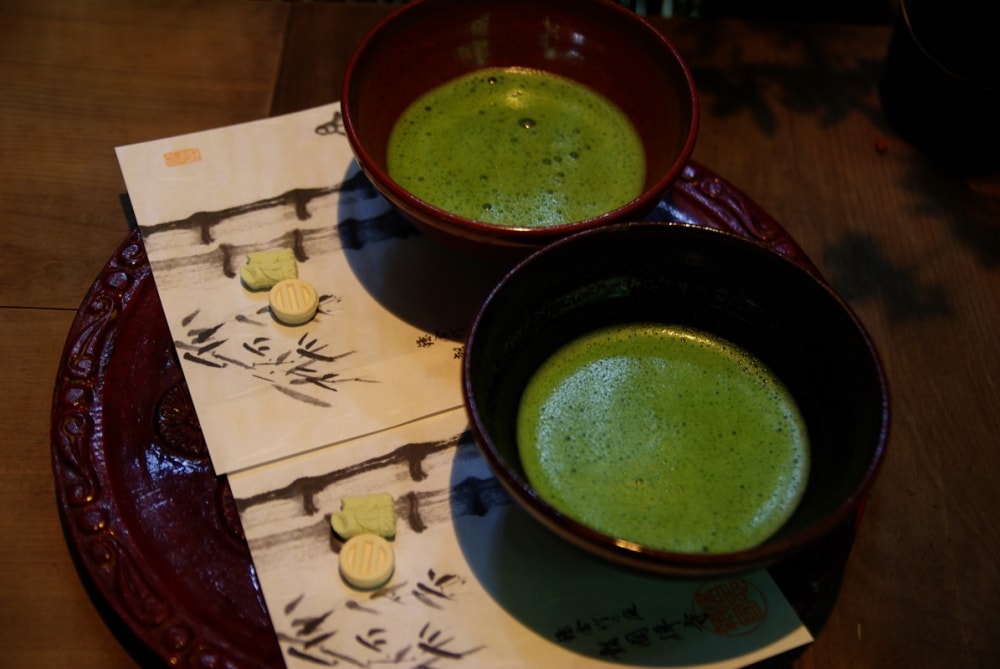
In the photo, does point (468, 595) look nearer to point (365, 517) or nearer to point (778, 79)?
point (365, 517)

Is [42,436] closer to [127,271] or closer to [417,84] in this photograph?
[127,271]

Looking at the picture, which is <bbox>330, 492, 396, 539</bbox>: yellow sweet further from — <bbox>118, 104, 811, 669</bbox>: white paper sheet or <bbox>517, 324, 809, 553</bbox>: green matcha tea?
<bbox>517, 324, 809, 553</bbox>: green matcha tea

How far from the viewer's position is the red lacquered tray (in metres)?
0.98

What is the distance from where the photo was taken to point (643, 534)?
100 centimetres

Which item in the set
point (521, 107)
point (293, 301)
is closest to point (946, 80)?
point (521, 107)

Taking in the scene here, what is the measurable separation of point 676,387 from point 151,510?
62 centimetres

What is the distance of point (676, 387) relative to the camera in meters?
1.13

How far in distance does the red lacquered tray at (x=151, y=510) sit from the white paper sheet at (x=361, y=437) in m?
0.03

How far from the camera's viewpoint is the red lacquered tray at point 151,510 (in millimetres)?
981

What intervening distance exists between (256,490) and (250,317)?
25cm

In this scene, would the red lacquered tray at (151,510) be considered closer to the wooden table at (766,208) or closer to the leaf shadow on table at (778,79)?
the wooden table at (766,208)

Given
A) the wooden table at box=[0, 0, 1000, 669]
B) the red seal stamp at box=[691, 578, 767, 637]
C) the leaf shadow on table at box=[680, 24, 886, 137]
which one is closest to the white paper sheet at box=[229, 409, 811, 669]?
the red seal stamp at box=[691, 578, 767, 637]

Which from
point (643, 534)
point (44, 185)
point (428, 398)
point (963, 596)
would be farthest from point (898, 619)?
point (44, 185)

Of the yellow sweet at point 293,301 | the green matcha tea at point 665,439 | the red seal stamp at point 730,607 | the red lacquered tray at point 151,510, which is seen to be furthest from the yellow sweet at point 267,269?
the red seal stamp at point 730,607
